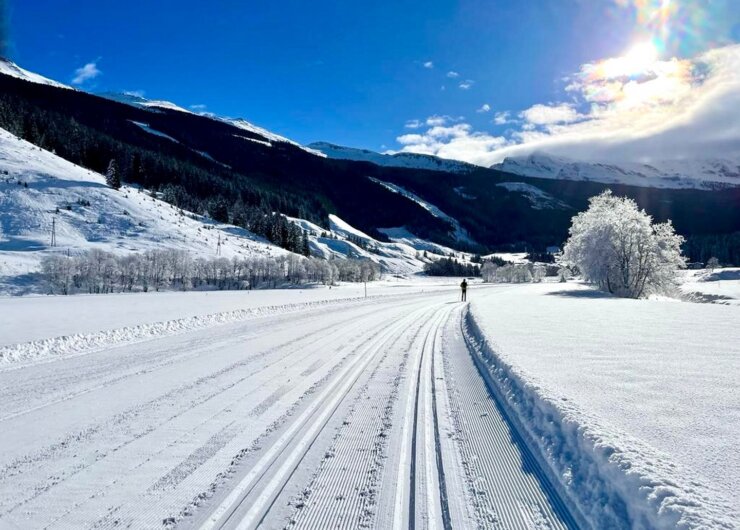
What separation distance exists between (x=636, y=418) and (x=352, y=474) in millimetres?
3975

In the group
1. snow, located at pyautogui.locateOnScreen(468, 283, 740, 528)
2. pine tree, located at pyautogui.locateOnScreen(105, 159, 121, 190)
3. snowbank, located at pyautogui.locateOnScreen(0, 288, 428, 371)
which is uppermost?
pine tree, located at pyautogui.locateOnScreen(105, 159, 121, 190)

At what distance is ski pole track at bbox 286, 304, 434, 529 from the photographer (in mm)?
3893

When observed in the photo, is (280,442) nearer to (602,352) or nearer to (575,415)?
(575,415)

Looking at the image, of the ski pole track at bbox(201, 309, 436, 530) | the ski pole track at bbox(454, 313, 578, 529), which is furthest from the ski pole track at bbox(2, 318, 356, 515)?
the ski pole track at bbox(454, 313, 578, 529)

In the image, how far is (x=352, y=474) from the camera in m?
4.68

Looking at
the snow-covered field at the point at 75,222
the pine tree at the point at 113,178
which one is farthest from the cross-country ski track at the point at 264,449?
the pine tree at the point at 113,178

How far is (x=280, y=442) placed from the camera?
18.1 ft

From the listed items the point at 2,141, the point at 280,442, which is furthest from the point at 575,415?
the point at 2,141

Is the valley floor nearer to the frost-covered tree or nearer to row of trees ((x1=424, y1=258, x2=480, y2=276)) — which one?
the frost-covered tree

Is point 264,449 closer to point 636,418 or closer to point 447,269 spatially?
point 636,418

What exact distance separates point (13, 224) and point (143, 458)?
4175 inches

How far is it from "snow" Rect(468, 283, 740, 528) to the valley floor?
26mm

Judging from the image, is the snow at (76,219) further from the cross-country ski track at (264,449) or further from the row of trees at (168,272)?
the cross-country ski track at (264,449)

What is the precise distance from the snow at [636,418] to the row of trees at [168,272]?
7691cm
